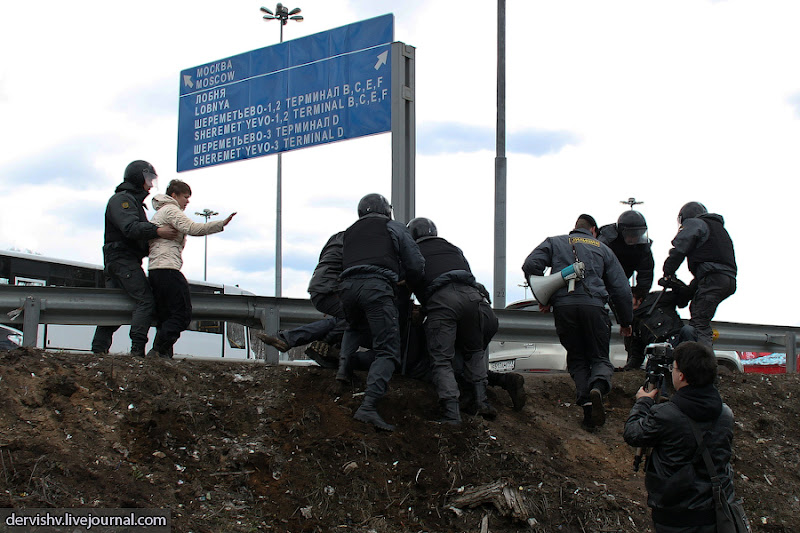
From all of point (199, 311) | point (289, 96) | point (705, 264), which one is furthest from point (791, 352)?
point (199, 311)

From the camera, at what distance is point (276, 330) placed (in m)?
7.56

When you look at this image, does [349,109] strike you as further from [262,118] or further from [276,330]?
[276,330]

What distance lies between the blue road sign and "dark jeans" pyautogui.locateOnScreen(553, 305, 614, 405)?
318 centimetres

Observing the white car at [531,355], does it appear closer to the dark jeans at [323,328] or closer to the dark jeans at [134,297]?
the dark jeans at [323,328]

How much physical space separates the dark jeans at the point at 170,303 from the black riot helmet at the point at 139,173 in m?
0.93

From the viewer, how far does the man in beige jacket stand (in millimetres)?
7035

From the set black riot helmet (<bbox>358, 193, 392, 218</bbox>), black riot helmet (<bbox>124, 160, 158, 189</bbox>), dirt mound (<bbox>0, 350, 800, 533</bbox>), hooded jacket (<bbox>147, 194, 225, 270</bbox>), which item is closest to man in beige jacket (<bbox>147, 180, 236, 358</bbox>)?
hooded jacket (<bbox>147, 194, 225, 270</bbox>)

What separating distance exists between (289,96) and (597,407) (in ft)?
18.0

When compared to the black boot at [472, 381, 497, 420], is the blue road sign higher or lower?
higher

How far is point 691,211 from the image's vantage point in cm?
820

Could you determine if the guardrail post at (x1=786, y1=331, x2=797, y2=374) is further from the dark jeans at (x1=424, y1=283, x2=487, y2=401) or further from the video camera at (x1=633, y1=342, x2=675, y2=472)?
the video camera at (x1=633, y1=342, x2=675, y2=472)

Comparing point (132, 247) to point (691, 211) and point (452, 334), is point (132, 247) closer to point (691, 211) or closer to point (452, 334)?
point (452, 334)

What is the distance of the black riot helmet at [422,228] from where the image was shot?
23.2 ft

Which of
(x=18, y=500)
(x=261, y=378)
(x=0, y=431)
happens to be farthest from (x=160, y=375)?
(x=18, y=500)
